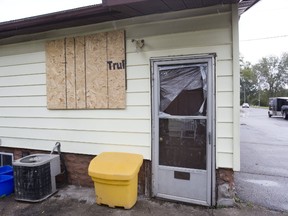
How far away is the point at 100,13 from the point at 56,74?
150 centimetres

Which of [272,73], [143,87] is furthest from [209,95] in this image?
[272,73]

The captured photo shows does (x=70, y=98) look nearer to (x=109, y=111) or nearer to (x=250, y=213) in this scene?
(x=109, y=111)

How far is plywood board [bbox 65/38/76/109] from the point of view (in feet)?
13.5

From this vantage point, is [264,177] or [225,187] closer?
[225,187]

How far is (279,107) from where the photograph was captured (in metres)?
22.4

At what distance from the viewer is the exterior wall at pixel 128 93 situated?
10.6 feet

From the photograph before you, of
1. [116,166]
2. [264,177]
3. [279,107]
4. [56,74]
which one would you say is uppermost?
[56,74]

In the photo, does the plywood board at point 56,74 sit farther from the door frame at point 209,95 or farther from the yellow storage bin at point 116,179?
the door frame at point 209,95

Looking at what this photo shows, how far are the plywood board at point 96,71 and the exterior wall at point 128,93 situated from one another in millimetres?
155

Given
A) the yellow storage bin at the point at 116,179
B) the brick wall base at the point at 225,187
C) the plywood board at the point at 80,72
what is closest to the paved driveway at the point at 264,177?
the brick wall base at the point at 225,187

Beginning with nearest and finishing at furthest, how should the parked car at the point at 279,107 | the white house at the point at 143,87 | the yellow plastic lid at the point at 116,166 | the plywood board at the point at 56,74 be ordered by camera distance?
the yellow plastic lid at the point at 116,166 < the white house at the point at 143,87 < the plywood board at the point at 56,74 < the parked car at the point at 279,107

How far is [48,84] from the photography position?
4328 mm

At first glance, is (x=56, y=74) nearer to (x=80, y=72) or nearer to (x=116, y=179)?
(x=80, y=72)

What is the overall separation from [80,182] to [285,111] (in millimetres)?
21562
